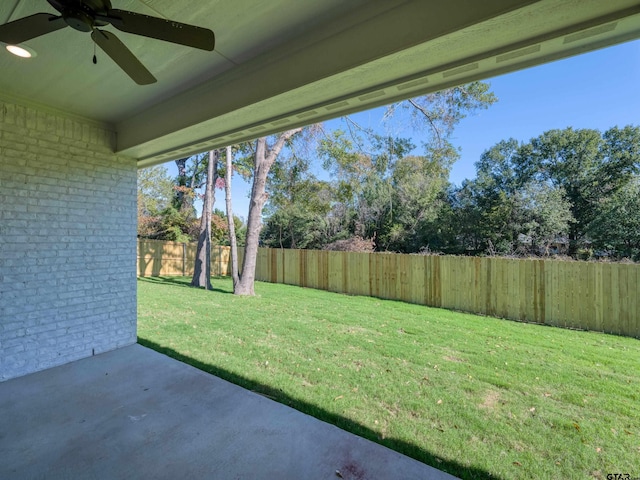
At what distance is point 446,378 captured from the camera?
321cm

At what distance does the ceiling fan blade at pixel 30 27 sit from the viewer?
1478 mm

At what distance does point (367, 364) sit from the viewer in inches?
140

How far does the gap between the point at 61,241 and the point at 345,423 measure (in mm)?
3407

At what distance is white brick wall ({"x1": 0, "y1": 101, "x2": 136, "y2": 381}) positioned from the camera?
9.69 feet

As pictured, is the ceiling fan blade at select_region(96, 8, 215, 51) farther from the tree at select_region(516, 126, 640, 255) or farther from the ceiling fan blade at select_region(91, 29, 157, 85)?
the tree at select_region(516, 126, 640, 255)

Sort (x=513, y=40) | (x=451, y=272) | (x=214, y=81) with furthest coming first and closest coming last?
(x=451, y=272) → (x=214, y=81) → (x=513, y=40)

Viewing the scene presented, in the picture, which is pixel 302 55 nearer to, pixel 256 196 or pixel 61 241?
pixel 61 241

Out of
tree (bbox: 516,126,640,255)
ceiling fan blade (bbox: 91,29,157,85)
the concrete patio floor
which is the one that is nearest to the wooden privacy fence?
the concrete patio floor

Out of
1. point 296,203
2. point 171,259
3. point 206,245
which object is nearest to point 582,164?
point 296,203

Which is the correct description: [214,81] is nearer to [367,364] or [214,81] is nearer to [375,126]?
[367,364]

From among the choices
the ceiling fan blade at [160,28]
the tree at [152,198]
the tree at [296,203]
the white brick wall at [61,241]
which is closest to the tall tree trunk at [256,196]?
the tree at [296,203]

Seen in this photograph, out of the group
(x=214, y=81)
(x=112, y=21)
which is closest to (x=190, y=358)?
(x=214, y=81)

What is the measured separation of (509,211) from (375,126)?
8.85 m

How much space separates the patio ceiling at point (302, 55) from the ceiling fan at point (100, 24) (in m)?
0.30
